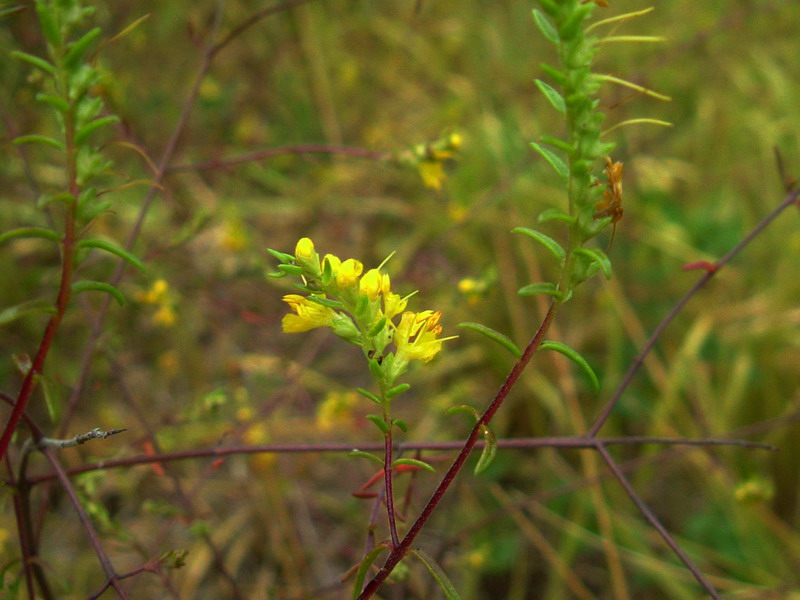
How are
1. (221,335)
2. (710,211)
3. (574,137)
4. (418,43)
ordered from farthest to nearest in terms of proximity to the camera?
1. (418,43)
2. (710,211)
3. (221,335)
4. (574,137)

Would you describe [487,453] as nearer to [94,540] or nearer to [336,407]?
[94,540]

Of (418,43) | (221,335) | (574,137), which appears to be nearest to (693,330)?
(221,335)

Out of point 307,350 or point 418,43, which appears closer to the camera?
point 307,350

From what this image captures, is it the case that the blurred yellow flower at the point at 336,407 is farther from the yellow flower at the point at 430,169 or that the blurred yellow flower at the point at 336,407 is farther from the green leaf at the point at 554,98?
the green leaf at the point at 554,98

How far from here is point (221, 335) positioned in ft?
6.92

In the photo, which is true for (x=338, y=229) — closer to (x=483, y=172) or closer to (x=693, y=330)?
(x=483, y=172)

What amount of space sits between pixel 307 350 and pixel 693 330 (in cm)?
111

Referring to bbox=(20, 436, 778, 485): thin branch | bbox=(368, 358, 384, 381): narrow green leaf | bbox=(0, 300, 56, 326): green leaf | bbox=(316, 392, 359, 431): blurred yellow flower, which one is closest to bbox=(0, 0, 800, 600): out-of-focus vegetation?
bbox=(316, 392, 359, 431): blurred yellow flower

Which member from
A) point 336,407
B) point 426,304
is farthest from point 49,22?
point 426,304

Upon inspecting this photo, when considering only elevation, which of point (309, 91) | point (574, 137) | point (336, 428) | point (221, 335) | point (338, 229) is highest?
point (574, 137)

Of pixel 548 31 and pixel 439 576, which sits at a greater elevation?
pixel 548 31

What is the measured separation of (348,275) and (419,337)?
9cm

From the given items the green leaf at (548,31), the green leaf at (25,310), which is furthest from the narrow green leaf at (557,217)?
the green leaf at (25,310)

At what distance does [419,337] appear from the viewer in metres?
0.59
